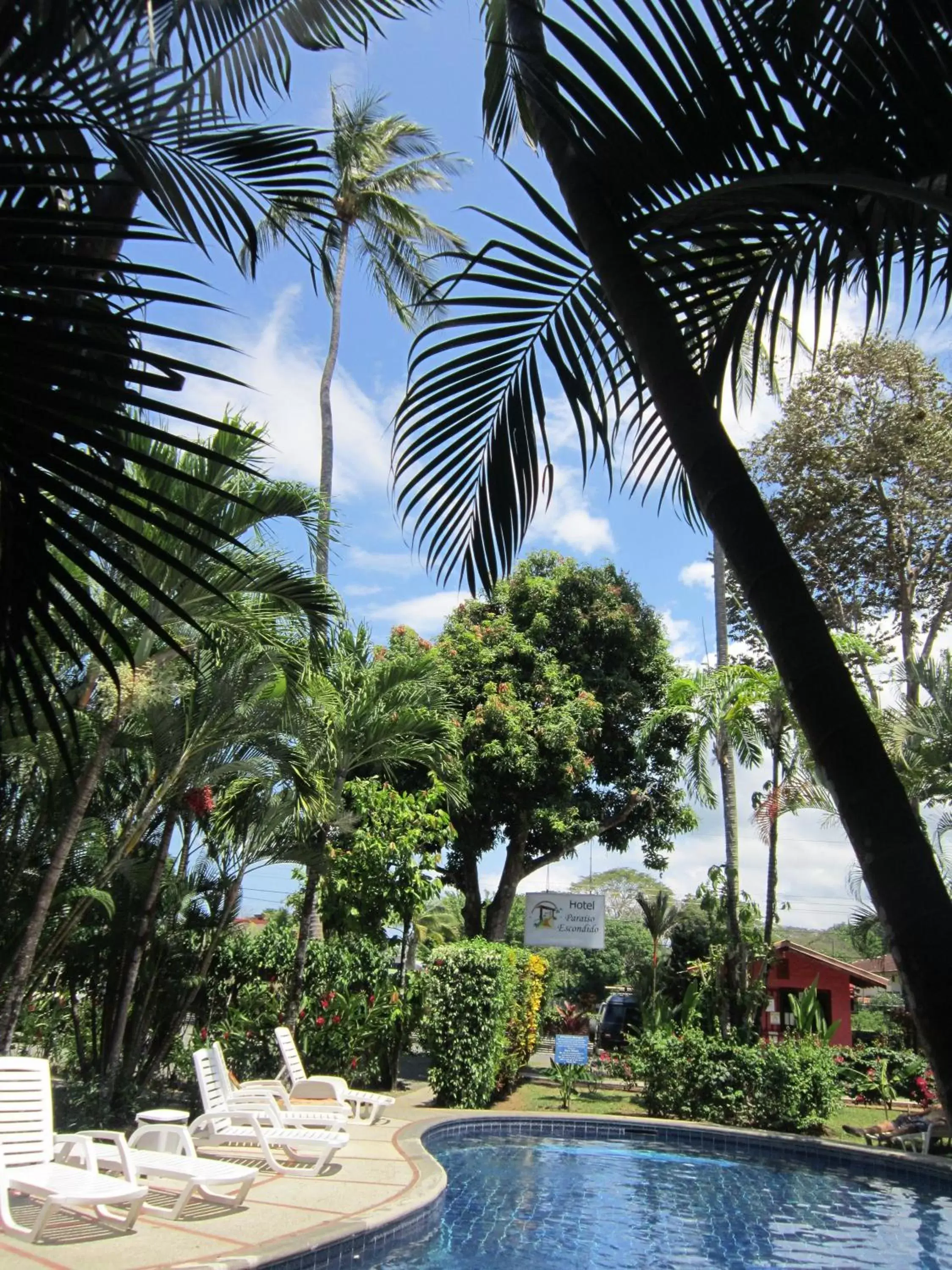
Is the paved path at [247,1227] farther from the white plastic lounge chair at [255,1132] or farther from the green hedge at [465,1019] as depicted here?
the green hedge at [465,1019]

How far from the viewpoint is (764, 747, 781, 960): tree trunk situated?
14945 millimetres

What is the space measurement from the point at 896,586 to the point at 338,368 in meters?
11.9

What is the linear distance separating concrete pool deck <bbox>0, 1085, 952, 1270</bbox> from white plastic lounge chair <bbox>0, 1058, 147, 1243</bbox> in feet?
0.48

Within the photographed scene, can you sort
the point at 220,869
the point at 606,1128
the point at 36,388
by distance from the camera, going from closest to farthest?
1. the point at 36,388
2. the point at 220,869
3. the point at 606,1128

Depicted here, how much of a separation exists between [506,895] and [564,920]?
1484mm

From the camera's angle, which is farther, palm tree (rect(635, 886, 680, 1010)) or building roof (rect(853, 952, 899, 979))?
building roof (rect(853, 952, 899, 979))

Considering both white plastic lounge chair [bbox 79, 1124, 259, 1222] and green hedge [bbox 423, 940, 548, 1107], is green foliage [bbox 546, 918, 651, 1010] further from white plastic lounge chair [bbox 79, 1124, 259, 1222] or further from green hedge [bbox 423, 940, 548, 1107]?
white plastic lounge chair [bbox 79, 1124, 259, 1222]

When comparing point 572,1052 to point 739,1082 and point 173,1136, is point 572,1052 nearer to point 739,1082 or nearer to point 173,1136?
point 739,1082

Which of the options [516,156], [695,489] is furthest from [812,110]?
[516,156]

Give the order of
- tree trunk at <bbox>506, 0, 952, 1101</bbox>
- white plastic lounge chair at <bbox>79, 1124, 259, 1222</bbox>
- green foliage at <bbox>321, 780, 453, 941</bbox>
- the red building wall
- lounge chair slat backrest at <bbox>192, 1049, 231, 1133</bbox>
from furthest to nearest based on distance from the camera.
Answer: the red building wall < green foliage at <bbox>321, 780, 453, 941</bbox> < lounge chair slat backrest at <bbox>192, 1049, 231, 1133</bbox> < white plastic lounge chair at <bbox>79, 1124, 259, 1222</bbox> < tree trunk at <bbox>506, 0, 952, 1101</bbox>

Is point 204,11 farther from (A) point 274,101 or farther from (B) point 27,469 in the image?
(B) point 27,469

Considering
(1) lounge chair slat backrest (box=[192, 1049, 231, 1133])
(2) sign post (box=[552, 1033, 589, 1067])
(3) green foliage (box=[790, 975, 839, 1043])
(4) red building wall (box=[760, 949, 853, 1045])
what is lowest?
(1) lounge chair slat backrest (box=[192, 1049, 231, 1133])

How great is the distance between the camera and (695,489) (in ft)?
4.97

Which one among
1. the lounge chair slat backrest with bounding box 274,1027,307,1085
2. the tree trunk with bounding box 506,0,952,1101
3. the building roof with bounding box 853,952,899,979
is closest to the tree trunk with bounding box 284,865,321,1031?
the lounge chair slat backrest with bounding box 274,1027,307,1085
